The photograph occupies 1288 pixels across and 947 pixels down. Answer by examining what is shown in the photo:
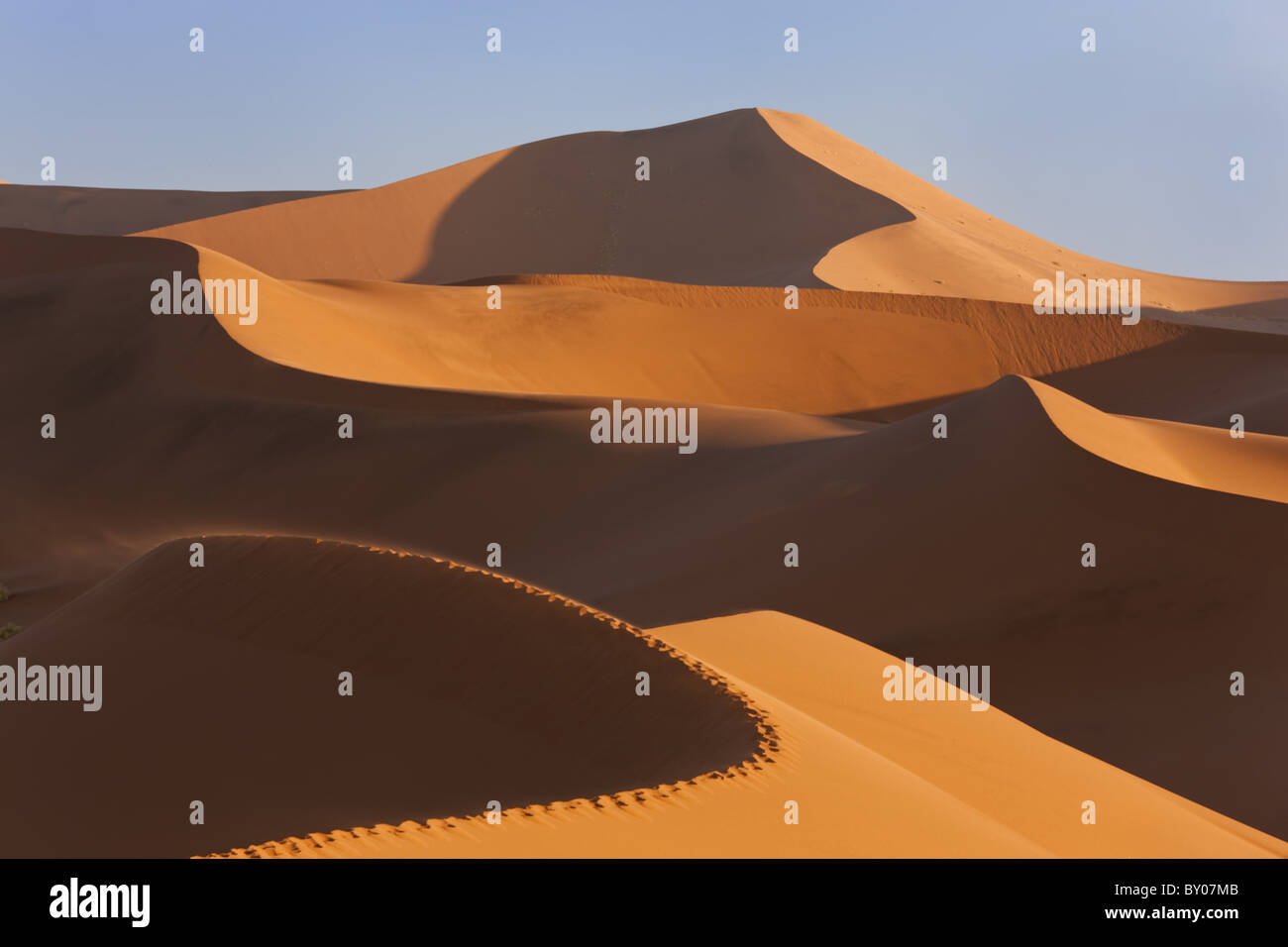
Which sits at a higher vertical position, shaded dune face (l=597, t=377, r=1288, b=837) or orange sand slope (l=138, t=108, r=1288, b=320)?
orange sand slope (l=138, t=108, r=1288, b=320)

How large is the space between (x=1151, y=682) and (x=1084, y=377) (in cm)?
1987

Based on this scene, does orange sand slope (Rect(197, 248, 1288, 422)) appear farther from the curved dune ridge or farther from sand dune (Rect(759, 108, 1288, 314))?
sand dune (Rect(759, 108, 1288, 314))

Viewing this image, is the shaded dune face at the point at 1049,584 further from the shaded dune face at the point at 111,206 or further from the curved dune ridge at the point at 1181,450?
the shaded dune face at the point at 111,206

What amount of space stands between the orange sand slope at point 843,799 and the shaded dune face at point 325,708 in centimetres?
52

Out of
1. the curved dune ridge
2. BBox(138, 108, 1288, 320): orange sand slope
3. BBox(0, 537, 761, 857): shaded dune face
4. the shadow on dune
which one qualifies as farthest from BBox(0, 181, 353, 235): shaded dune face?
BBox(0, 537, 761, 857): shaded dune face

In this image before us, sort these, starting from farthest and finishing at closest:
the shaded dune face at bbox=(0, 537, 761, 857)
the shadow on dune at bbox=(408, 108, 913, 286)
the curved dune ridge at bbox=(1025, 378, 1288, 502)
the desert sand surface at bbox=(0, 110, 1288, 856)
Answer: the shadow on dune at bbox=(408, 108, 913, 286)
the curved dune ridge at bbox=(1025, 378, 1288, 502)
the desert sand surface at bbox=(0, 110, 1288, 856)
the shaded dune face at bbox=(0, 537, 761, 857)

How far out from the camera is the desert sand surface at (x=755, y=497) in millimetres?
7879

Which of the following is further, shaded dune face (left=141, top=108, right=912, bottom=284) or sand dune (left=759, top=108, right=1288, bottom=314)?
shaded dune face (left=141, top=108, right=912, bottom=284)

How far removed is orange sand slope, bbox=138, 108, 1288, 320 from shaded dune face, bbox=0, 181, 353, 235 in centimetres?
591

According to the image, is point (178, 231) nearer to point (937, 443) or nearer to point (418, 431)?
point (418, 431)

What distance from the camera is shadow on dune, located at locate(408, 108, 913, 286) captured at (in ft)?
167

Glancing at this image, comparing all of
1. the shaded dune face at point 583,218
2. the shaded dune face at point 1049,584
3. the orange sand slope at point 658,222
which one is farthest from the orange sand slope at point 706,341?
the shaded dune face at point 583,218

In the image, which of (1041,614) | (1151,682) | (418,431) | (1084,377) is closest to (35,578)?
(418,431)

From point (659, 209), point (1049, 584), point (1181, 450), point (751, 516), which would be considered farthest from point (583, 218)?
point (1049, 584)
